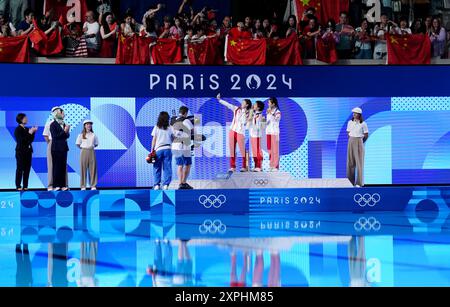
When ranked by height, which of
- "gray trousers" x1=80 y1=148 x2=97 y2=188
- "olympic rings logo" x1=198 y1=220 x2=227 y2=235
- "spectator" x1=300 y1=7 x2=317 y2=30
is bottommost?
"olympic rings logo" x1=198 y1=220 x2=227 y2=235

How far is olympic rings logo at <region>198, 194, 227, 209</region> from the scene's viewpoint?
16.3 meters

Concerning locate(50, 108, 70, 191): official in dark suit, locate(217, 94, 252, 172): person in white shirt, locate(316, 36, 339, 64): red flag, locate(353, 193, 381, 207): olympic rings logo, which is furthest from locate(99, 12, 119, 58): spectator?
locate(353, 193, 381, 207): olympic rings logo

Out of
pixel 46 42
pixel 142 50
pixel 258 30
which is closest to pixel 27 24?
pixel 46 42

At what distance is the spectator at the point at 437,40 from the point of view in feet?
59.3

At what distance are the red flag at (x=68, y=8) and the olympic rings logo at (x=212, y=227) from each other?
6480mm

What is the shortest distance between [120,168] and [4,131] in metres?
2.64

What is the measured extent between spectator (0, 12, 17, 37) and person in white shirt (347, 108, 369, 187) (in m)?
7.65

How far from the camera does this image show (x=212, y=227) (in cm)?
1351

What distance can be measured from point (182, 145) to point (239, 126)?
1356 millimetres

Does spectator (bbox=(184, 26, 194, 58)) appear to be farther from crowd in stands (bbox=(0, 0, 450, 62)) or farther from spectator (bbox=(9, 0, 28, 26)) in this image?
spectator (bbox=(9, 0, 28, 26))

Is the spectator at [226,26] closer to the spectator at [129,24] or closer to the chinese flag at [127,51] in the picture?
the spectator at [129,24]

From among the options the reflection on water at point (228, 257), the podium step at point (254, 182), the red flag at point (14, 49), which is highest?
the red flag at point (14, 49)

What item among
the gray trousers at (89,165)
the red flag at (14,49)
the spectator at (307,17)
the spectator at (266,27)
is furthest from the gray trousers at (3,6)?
the spectator at (307,17)

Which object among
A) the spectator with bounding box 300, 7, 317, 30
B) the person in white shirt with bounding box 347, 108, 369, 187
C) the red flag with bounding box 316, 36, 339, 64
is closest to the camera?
the person in white shirt with bounding box 347, 108, 369, 187
